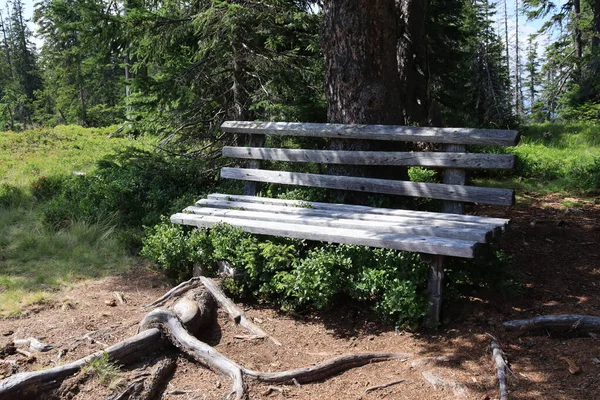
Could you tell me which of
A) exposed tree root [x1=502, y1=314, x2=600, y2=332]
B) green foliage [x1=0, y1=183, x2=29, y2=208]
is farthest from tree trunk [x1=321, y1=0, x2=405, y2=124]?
green foliage [x1=0, y1=183, x2=29, y2=208]

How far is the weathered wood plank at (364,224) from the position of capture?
4.38m

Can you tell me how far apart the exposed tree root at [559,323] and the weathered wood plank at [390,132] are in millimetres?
1654

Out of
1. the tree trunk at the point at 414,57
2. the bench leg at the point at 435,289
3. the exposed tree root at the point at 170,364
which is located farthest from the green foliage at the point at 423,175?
the exposed tree root at the point at 170,364

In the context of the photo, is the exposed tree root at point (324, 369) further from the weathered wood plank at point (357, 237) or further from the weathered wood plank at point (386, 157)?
the weathered wood plank at point (386, 157)

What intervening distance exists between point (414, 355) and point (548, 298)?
157 centimetres

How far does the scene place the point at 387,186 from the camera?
5.70m

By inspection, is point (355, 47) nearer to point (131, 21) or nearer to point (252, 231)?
point (252, 231)

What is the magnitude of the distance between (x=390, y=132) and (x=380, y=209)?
0.89 m

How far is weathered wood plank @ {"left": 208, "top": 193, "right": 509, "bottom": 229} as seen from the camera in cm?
490

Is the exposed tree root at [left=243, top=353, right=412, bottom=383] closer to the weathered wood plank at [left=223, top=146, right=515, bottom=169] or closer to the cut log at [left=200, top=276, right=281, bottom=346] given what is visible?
the cut log at [left=200, top=276, right=281, bottom=346]

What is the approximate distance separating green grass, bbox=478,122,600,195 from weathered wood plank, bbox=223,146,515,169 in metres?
5.51

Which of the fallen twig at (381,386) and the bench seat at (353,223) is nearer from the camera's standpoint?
the fallen twig at (381,386)

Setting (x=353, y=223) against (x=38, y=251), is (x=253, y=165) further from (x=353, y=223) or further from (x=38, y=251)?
(x=38, y=251)

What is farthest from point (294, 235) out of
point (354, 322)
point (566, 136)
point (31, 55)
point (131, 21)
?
point (31, 55)
